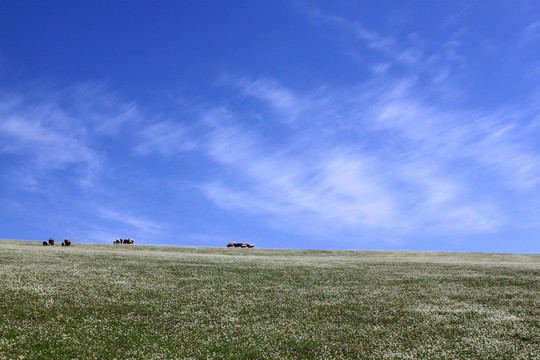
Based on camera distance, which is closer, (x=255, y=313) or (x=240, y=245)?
(x=255, y=313)

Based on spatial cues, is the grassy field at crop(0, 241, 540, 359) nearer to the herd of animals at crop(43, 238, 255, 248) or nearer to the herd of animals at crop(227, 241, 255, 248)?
Answer: the herd of animals at crop(43, 238, 255, 248)

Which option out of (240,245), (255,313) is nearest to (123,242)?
(240,245)

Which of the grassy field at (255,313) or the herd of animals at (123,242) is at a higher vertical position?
the herd of animals at (123,242)

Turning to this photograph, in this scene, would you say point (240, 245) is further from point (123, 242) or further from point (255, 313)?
point (255, 313)

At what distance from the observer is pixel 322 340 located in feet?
73.4

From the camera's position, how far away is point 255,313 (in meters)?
26.6

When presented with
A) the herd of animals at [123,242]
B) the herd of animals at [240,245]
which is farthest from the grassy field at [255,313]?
the herd of animals at [240,245]

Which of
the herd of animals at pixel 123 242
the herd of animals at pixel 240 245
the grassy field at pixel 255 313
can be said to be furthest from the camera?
the herd of animals at pixel 240 245

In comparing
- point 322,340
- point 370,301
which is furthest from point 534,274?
point 322,340

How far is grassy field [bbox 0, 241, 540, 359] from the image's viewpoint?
20.7 meters

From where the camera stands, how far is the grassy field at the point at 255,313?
20.7 meters

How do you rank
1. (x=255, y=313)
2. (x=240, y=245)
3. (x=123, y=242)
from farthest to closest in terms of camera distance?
1. (x=240, y=245)
2. (x=123, y=242)
3. (x=255, y=313)

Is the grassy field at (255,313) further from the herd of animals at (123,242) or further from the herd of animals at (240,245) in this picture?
the herd of animals at (240,245)

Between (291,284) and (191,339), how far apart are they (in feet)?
50.8
